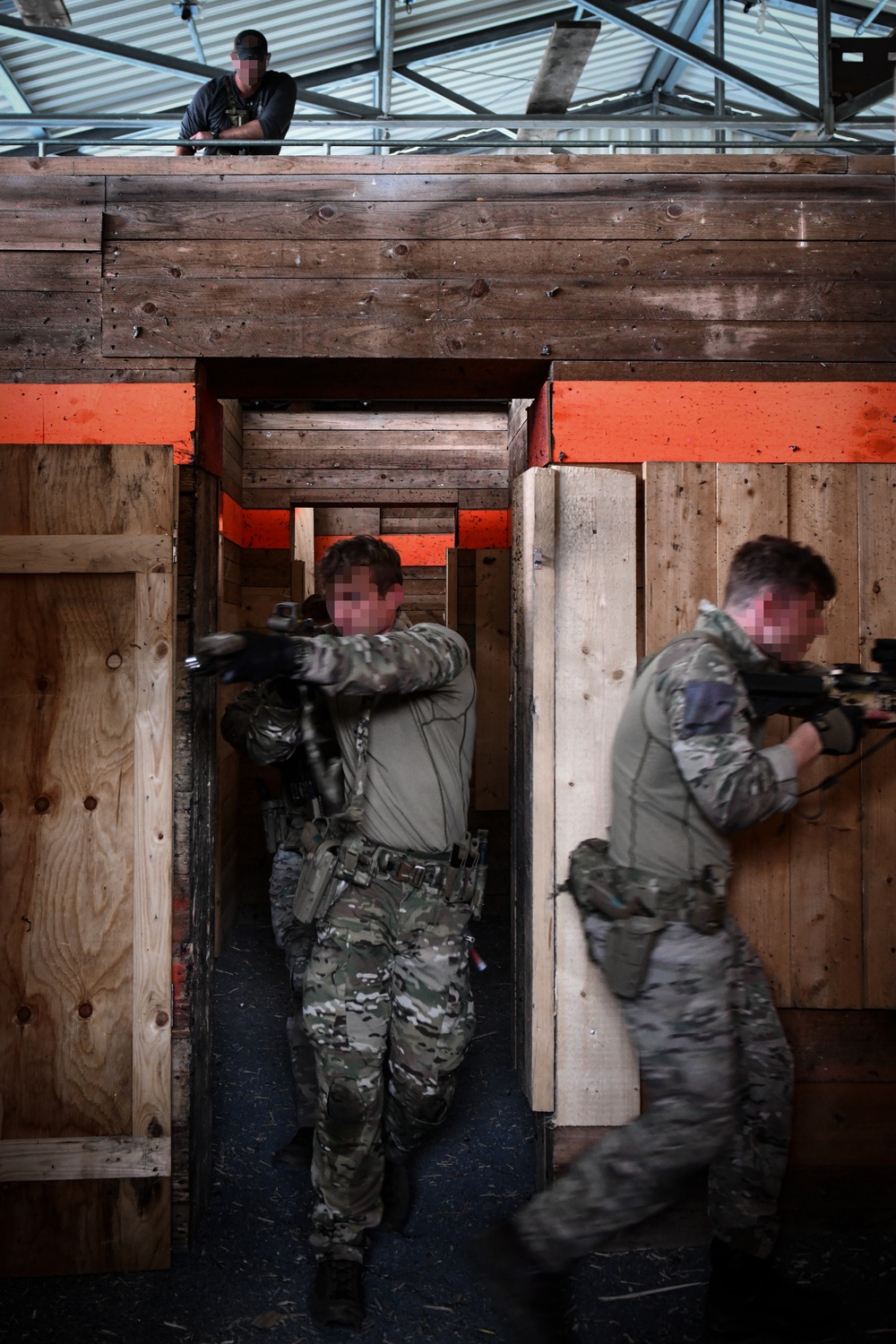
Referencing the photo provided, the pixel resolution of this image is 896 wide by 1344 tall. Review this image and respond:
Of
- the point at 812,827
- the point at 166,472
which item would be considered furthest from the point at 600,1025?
the point at 166,472

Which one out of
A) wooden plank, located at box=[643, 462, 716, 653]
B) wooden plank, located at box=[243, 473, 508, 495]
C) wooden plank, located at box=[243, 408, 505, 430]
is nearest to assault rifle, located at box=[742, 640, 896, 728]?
wooden plank, located at box=[643, 462, 716, 653]

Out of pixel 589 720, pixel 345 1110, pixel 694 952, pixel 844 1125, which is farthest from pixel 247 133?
pixel 844 1125

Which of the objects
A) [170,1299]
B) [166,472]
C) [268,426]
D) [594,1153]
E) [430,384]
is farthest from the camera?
[268,426]

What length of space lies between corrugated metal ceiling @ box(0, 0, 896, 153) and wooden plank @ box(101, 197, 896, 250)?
212 centimetres

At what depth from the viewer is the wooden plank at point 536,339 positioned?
9.96ft

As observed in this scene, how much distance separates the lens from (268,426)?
21.4 ft

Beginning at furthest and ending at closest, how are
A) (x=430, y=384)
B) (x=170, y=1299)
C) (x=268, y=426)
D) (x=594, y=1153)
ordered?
(x=268, y=426), (x=430, y=384), (x=170, y=1299), (x=594, y=1153)

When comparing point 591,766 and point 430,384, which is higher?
point 430,384

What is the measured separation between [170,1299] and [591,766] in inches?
77.2

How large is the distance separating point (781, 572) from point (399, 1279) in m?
2.31

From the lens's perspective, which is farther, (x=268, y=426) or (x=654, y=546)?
(x=268, y=426)

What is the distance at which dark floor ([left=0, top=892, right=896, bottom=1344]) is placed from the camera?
8.49ft

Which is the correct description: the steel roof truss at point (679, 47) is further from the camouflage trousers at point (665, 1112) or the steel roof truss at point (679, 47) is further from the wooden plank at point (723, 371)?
the camouflage trousers at point (665, 1112)

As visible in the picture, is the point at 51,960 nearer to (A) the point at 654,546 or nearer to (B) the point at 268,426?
(A) the point at 654,546
